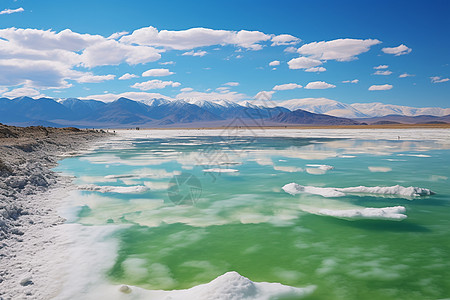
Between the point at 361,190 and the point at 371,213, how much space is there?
2994mm

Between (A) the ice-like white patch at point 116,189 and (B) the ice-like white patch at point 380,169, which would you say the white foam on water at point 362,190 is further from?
(A) the ice-like white patch at point 116,189

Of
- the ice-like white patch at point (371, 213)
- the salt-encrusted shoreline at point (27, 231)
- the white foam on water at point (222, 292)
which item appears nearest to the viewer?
the white foam on water at point (222, 292)

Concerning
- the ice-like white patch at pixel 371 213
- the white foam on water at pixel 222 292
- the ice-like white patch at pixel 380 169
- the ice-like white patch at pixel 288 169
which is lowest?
the white foam on water at pixel 222 292

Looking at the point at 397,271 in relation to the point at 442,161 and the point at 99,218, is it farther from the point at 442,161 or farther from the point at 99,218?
the point at 442,161

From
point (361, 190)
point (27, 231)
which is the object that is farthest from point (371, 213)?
point (27, 231)

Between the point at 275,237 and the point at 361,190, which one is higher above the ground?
the point at 361,190

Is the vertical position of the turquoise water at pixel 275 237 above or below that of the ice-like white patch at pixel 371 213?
below

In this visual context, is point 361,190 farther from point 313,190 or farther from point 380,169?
point 380,169

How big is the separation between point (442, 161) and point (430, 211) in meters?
12.7

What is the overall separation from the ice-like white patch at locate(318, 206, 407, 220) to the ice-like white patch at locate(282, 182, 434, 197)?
6.56 ft

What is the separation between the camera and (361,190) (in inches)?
444

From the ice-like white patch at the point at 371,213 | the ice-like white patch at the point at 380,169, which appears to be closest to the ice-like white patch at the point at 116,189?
the ice-like white patch at the point at 371,213

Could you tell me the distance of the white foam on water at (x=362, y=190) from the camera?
10.7 m

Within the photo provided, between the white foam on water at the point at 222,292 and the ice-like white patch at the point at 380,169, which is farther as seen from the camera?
the ice-like white patch at the point at 380,169
